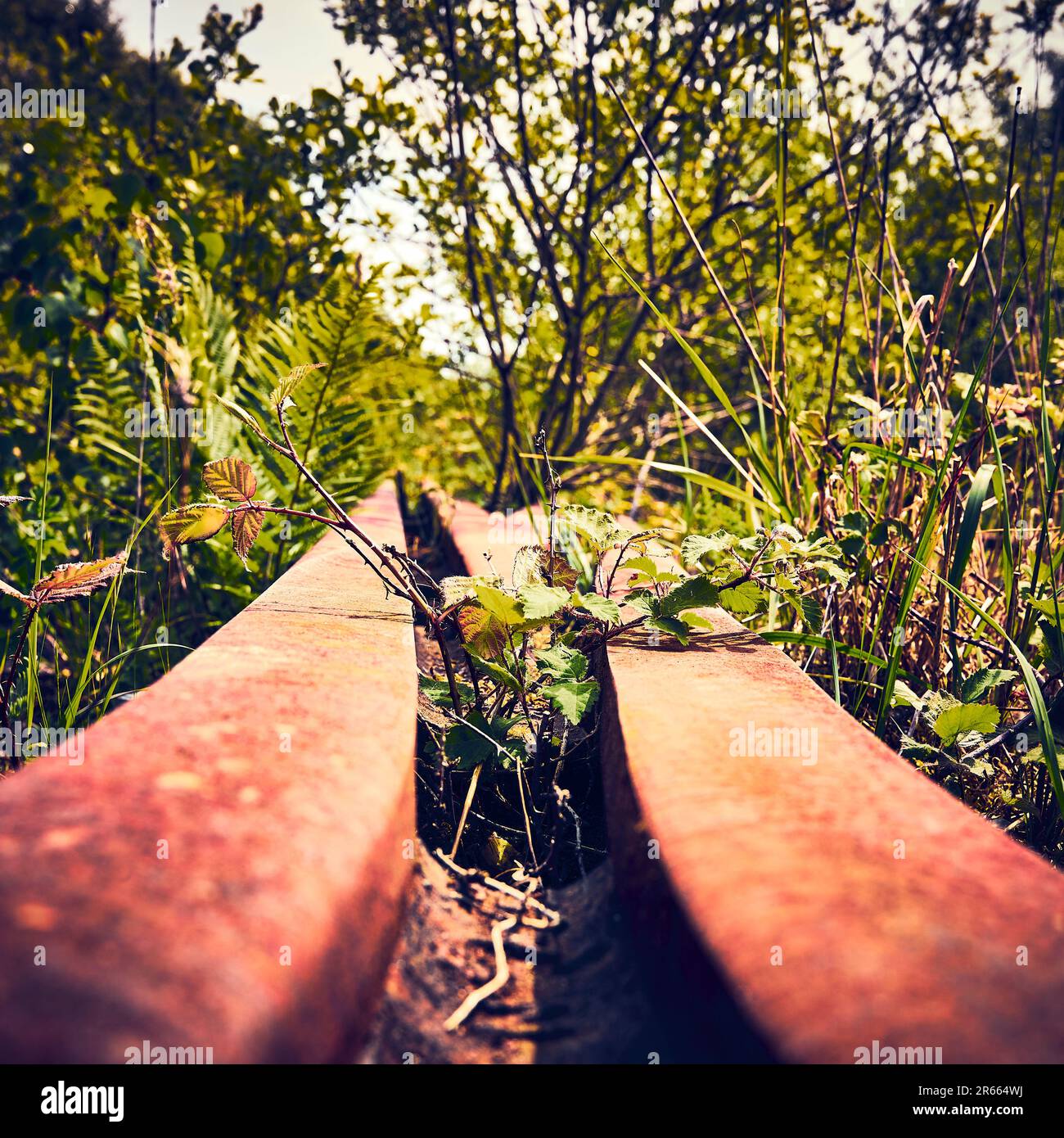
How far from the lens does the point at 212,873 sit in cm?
49

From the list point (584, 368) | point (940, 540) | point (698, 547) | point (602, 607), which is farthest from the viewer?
point (584, 368)

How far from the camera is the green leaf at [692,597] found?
109 cm

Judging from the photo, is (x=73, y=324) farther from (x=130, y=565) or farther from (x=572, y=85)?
(x=572, y=85)

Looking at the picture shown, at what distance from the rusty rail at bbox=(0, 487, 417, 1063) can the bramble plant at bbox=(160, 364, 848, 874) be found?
7.5 inches

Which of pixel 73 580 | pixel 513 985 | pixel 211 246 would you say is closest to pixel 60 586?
pixel 73 580

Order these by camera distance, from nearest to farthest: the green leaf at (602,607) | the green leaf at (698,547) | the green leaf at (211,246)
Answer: the green leaf at (602,607) < the green leaf at (698,547) < the green leaf at (211,246)

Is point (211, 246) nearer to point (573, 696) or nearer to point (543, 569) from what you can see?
point (543, 569)

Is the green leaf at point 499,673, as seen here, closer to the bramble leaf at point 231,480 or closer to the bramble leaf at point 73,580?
the bramble leaf at point 231,480

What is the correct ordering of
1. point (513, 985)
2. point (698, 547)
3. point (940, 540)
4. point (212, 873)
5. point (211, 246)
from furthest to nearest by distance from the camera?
1. point (211, 246)
2. point (940, 540)
3. point (698, 547)
4. point (513, 985)
5. point (212, 873)

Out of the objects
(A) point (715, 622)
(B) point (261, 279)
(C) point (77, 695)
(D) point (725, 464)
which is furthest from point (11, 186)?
(D) point (725, 464)

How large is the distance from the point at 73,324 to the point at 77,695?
1.55m

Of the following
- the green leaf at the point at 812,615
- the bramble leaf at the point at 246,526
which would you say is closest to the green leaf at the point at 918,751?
the green leaf at the point at 812,615

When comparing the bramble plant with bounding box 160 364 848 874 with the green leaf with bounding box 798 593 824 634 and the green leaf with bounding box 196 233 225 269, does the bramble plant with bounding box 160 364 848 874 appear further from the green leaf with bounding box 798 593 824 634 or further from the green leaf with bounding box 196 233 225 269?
the green leaf with bounding box 196 233 225 269

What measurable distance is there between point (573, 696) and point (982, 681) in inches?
22.6
